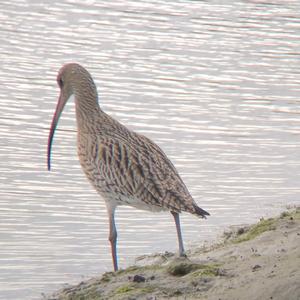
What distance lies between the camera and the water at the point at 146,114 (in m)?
11.0

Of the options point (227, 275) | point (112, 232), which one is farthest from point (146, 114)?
point (227, 275)

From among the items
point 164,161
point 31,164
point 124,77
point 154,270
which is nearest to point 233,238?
point 164,161

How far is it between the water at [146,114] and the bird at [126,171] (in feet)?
2.82

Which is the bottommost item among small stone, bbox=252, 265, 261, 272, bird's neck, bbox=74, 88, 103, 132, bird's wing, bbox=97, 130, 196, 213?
small stone, bbox=252, 265, 261, 272

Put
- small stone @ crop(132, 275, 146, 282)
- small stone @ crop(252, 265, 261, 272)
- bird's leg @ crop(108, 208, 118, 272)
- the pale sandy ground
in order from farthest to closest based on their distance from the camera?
bird's leg @ crop(108, 208, 118, 272)
small stone @ crop(132, 275, 146, 282)
small stone @ crop(252, 265, 261, 272)
the pale sandy ground

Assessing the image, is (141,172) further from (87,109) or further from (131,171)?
(87,109)

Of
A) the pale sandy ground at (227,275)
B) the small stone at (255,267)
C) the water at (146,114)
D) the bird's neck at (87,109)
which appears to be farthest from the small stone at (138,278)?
the bird's neck at (87,109)

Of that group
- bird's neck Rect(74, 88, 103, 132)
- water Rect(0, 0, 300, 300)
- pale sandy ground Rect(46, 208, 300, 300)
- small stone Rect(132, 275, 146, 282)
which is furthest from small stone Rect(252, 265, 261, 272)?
bird's neck Rect(74, 88, 103, 132)

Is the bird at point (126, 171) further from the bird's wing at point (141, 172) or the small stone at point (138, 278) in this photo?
the small stone at point (138, 278)

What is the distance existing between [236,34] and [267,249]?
10.7m

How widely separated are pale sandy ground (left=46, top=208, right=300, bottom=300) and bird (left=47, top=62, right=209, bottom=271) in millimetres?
487

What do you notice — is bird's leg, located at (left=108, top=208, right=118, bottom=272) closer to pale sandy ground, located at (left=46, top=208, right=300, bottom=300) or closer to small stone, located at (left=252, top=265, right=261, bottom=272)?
pale sandy ground, located at (left=46, top=208, right=300, bottom=300)

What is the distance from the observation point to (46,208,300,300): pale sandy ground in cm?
758

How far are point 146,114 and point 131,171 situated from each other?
5.17m
